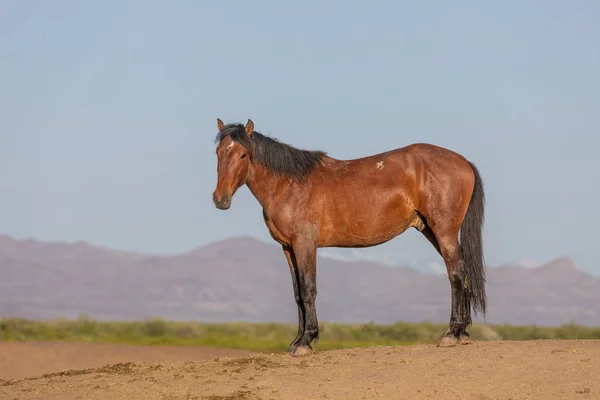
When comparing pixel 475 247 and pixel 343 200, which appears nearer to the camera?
pixel 343 200

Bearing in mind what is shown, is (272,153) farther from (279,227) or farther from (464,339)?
(464,339)

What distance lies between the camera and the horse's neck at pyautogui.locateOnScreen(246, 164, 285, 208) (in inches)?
478

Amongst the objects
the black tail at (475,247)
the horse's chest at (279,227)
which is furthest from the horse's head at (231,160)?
the black tail at (475,247)

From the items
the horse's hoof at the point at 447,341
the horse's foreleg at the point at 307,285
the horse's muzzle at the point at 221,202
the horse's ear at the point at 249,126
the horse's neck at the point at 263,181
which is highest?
the horse's ear at the point at 249,126

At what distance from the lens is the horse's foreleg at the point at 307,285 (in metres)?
11.8

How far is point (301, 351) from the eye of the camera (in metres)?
11.8

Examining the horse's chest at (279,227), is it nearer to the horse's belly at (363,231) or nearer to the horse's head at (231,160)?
the horse's belly at (363,231)

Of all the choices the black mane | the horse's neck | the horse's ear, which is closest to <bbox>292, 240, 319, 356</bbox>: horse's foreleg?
the horse's neck

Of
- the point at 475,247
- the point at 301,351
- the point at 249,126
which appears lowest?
the point at 301,351

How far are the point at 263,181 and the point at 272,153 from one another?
1.44 feet

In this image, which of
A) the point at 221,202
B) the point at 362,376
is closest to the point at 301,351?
the point at 362,376

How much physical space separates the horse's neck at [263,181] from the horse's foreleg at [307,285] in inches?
33.3

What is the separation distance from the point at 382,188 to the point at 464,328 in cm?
247

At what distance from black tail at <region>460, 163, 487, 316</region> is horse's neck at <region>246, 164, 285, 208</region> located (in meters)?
3.04
